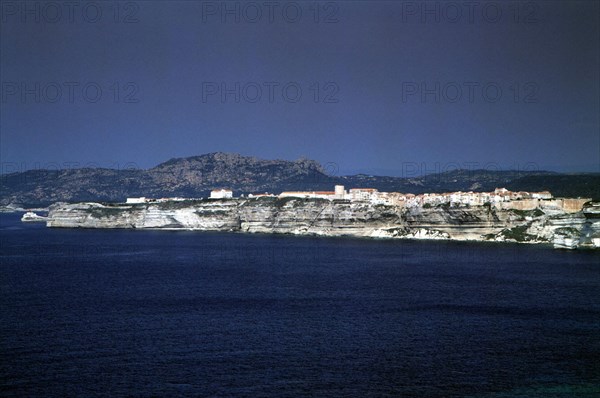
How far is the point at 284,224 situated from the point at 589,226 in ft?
212

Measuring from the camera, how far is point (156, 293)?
62.4 m

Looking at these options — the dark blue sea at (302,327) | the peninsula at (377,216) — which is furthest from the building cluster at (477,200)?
Result: the dark blue sea at (302,327)

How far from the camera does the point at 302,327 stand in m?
48.1

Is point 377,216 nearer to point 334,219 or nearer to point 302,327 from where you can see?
point 334,219

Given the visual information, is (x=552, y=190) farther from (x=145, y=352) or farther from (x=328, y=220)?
(x=145, y=352)

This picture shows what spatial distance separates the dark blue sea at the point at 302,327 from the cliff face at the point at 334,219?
2688 cm

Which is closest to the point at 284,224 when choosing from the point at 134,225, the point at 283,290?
the point at 134,225

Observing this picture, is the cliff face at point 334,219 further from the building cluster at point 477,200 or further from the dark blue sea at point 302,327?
the dark blue sea at point 302,327

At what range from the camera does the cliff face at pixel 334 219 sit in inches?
4528

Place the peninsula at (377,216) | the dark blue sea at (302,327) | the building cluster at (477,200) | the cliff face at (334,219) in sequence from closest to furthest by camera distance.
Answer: the dark blue sea at (302,327), the peninsula at (377,216), the cliff face at (334,219), the building cluster at (477,200)

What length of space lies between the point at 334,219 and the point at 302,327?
91684 mm

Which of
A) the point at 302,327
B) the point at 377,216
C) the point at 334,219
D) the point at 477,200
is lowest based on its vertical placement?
the point at 302,327

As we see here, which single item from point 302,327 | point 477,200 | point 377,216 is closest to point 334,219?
point 377,216

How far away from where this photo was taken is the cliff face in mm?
115000
